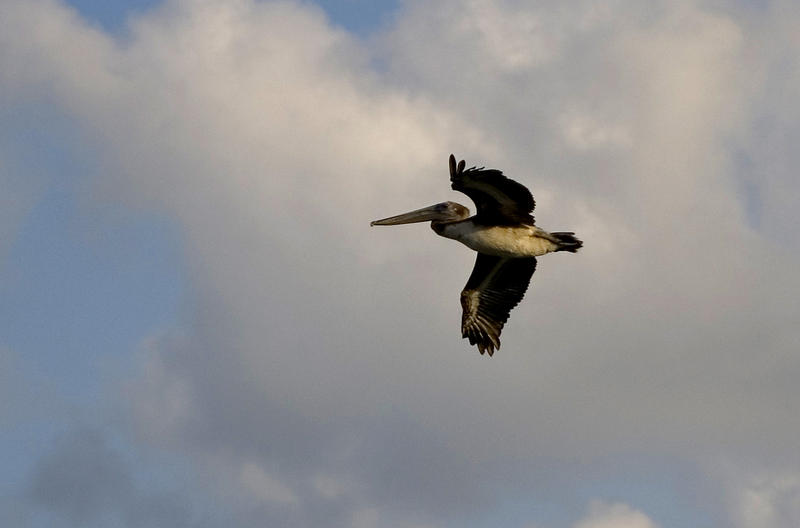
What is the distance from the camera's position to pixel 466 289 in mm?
34500

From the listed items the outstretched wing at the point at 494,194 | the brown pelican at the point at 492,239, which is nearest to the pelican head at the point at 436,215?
the brown pelican at the point at 492,239

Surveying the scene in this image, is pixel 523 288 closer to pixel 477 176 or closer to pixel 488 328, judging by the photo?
pixel 488 328

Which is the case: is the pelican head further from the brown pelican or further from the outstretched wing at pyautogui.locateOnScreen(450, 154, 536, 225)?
the outstretched wing at pyautogui.locateOnScreen(450, 154, 536, 225)

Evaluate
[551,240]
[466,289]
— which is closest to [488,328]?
[466,289]

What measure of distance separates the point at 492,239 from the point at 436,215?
2.39 m

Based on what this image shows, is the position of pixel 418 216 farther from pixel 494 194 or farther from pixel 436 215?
pixel 494 194

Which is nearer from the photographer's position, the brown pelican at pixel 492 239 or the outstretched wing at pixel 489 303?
the brown pelican at pixel 492 239

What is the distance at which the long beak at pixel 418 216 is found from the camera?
34.1 m

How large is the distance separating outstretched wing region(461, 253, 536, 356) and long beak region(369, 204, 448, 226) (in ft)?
4.42

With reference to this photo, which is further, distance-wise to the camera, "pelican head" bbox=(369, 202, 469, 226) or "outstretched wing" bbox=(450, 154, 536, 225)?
"pelican head" bbox=(369, 202, 469, 226)

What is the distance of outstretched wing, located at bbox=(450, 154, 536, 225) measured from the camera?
30391 millimetres

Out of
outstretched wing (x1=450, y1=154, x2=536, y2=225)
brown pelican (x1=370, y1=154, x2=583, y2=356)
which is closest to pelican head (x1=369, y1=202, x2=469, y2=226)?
brown pelican (x1=370, y1=154, x2=583, y2=356)

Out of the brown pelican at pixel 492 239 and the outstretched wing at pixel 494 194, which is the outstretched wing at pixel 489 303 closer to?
the brown pelican at pixel 492 239

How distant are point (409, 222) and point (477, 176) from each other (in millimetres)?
4714
